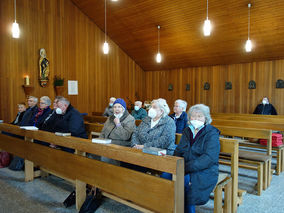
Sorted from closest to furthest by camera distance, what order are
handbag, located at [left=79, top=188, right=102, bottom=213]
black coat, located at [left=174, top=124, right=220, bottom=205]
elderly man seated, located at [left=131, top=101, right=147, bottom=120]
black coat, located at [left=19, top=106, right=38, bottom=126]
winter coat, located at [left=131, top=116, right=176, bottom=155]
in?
black coat, located at [left=174, top=124, right=220, bottom=205] → handbag, located at [left=79, top=188, right=102, bottom=213] → winter coat, located at [left=131, top=116, right=176, bottom=155] → black coat, located at [left=19, top=106, right=38, bottom=126] → elderly man seated, located at [left=131, top=101, right=147, bottom=120]

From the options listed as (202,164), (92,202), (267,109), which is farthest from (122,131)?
(267,109)

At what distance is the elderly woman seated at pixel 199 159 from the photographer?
205 cm

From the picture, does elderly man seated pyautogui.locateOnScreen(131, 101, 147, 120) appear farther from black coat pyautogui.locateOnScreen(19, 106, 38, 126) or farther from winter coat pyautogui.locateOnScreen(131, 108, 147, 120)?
black coat pyautogui.locateOnScreen(19, 106, 38, 126)

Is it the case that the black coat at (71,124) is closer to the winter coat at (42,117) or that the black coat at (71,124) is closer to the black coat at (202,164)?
the winter coat at (42,117)

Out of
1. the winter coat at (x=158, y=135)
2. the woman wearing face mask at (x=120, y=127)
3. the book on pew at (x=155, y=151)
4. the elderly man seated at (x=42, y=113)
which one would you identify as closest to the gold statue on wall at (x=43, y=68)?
the elderly man seated at (x=42, y=113)

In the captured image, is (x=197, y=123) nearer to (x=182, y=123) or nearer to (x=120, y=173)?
(x=120, y=173)

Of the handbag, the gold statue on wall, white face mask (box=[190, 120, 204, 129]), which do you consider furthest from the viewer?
the gold statue on wall

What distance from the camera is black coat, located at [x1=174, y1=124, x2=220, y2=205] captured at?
6.71 feet

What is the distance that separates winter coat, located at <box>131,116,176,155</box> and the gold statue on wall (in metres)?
5.28

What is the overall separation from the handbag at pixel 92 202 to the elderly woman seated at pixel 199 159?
0.92 meters

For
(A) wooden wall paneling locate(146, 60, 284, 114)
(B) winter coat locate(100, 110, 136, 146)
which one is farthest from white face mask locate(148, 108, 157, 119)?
(A) wooden wall paneling locate(146, 60, 284, 114)

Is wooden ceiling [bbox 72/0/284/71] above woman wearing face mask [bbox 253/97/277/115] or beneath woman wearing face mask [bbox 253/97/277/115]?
above

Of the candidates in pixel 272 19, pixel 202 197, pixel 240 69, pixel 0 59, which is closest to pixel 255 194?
pixel 202 197

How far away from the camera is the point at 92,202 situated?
2600 millimetres
